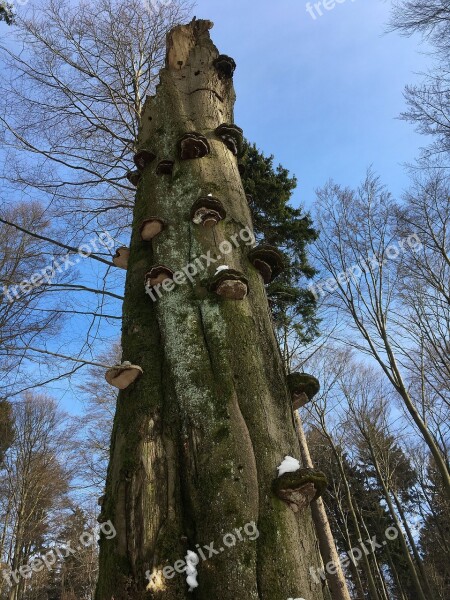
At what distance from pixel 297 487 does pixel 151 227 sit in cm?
183

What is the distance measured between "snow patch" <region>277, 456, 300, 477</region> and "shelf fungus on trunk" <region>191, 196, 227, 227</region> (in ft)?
5.18

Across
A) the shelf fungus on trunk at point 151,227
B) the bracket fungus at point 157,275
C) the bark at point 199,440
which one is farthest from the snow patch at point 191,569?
the shelf fungus on trunk at point 151,227

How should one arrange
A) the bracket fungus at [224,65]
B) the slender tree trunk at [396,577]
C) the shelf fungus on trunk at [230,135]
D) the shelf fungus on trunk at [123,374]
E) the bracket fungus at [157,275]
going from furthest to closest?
the slender tree trunk at [396,577] → the bracket fungus at [224,65] → the shelf fungus on trunk at [230,135] → the bracket fungus at [157,275] → the shelf fungus on trunk at [123,374]

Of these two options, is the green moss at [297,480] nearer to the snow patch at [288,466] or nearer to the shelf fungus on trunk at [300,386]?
the snow patch at [288,466]

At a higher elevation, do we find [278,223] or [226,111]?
[278,223]

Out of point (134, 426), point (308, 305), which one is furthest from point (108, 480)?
point (308, 305)

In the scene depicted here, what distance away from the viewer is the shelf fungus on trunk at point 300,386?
7.52 feet

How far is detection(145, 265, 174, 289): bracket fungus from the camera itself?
8.24ft

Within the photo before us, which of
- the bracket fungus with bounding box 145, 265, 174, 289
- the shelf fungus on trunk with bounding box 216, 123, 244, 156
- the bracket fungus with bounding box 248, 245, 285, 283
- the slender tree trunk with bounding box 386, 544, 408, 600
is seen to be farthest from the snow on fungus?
the slender tree trunk with bounding box 386, 544, 408, 600

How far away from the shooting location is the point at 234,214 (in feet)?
9.91

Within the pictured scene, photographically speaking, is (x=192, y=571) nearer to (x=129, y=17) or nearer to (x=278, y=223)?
(x=278, y=223)

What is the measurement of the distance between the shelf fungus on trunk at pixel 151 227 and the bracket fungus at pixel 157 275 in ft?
1.36

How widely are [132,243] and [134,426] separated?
1475 mm

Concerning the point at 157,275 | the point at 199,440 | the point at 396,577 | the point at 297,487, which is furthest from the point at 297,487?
the point at 396,577
